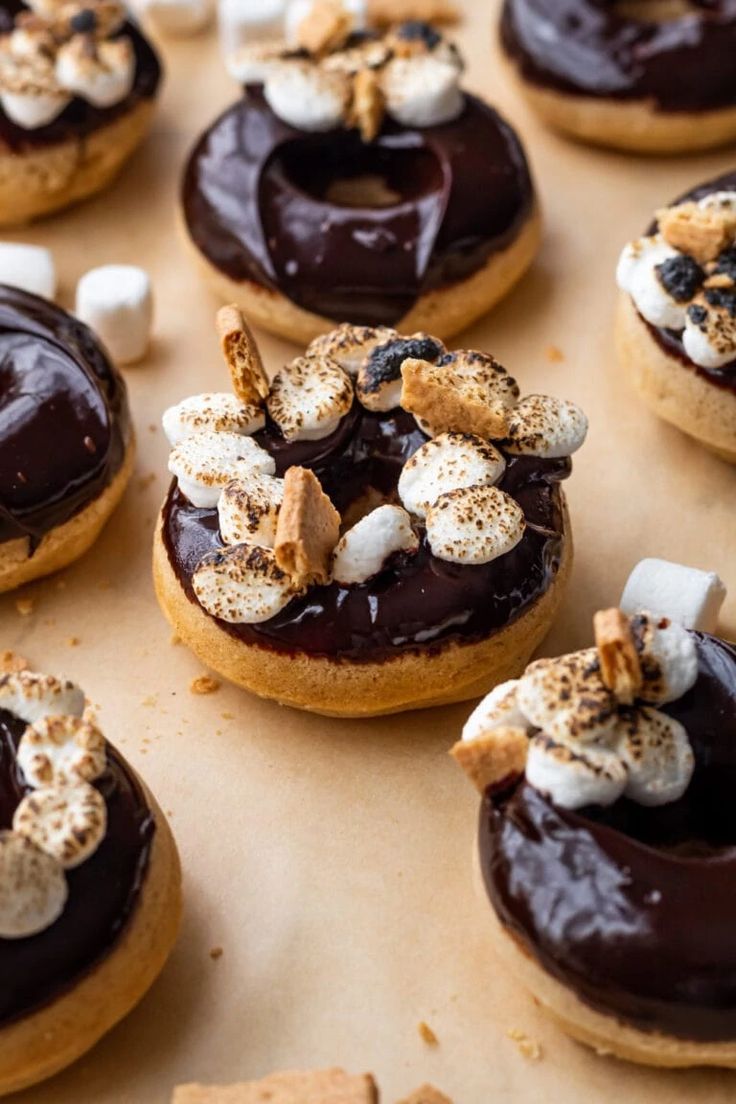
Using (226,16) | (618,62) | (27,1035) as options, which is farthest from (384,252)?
(27,1035)

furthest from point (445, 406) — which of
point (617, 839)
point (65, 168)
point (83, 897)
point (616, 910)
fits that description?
point (65, 168)

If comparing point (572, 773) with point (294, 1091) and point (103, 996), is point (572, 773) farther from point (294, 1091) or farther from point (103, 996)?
point (103, 996)

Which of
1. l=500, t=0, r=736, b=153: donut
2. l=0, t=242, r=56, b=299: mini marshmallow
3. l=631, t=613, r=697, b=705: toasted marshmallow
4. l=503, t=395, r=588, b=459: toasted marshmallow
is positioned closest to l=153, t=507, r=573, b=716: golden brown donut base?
l=503, t=395, r=588, b=459: toasted marshmallow

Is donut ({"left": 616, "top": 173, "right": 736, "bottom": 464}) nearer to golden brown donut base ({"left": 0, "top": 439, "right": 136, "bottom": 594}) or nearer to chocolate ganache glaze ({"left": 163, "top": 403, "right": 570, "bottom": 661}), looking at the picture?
chocolate ganache glaze ({"left": 163, "top": 403, "right": 570, "bottom": 661})

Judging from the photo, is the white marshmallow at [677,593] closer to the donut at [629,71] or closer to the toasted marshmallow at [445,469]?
the toasted marshmallow at [445,469]

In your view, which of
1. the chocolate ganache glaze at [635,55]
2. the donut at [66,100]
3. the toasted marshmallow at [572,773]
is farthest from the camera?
the chocolate ganache glaze at [635,55]

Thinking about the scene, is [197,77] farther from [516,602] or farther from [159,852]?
[159,852]

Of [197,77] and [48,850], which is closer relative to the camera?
[48,850]

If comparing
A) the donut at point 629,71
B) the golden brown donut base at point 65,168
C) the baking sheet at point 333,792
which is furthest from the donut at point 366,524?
the donut at point 629,71
